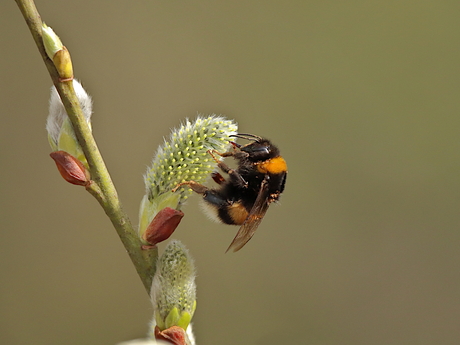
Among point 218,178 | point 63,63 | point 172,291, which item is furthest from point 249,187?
point 63,63

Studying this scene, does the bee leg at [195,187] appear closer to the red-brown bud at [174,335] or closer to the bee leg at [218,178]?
the bee leg at [218,178]

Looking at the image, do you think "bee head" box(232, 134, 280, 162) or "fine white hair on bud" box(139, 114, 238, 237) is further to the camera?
"bee head" box(232, 134, 280, 162)

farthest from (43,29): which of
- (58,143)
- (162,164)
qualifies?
(162,164)

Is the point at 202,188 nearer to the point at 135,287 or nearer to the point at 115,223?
the point at 115,223

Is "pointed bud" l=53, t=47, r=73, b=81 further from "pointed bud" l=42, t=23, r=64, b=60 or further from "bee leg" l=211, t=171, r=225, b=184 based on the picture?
"bee leg" l=211, t=171, r=225, b=184

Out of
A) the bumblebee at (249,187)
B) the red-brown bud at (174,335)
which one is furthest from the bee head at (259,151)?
the red-brown bud at (174,335)

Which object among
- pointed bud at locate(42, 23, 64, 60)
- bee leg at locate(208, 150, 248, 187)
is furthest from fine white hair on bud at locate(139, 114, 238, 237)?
pointed bud at locate(42, 23, 64, 60)
